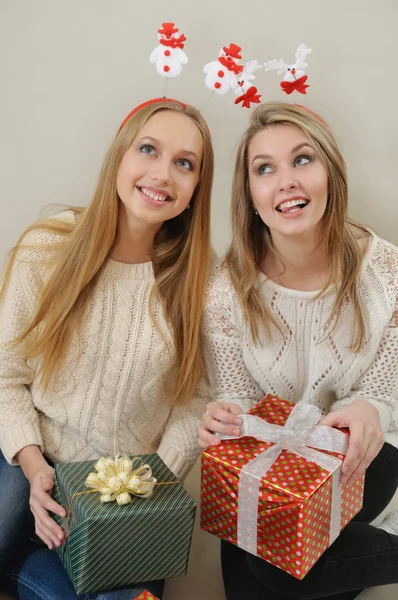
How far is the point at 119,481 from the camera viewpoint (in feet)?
4.55

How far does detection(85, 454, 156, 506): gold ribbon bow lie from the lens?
1380mm

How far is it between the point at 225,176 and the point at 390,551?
3.63ft

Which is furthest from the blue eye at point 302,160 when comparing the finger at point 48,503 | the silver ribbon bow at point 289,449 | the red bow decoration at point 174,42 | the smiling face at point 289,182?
the finger at point 48,503

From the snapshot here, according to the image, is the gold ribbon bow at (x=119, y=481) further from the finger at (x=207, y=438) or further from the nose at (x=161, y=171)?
the nose at (x=161, y=171)

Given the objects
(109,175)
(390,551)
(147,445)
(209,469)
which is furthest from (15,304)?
(390,551)

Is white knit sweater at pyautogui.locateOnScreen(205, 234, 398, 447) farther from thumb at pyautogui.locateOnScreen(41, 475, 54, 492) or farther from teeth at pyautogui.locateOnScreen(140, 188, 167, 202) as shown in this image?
thumb at pyautogui.locateOnScreen(41, 475, 54, 492)

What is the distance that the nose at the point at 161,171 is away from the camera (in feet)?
5.28

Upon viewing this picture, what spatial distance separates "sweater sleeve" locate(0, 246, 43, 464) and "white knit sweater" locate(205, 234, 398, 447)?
1.44 ft

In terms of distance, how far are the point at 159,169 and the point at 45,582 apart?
0.97 metres

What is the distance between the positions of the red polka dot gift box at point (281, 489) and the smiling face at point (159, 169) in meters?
0.53

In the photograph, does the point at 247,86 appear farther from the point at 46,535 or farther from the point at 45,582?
the point at 45,582

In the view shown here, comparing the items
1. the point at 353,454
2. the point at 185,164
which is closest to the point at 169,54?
the point at 185,164

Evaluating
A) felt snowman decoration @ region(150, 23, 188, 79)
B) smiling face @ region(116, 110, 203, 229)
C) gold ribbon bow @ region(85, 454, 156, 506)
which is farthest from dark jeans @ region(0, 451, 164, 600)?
felt snowman decoration @ region(150, 23, 188, 79)

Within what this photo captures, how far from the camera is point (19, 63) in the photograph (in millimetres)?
1996
